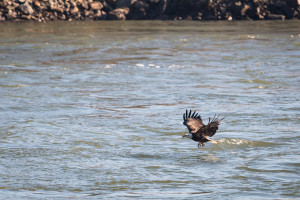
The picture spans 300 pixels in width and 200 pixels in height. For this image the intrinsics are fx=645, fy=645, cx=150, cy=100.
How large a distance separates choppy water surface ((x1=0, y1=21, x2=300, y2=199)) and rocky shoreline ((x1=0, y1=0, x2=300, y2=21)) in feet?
57.1

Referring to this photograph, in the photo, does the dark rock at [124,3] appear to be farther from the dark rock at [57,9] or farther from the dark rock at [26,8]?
the dark rock at [26,8]

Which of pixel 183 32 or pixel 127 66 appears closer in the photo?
pixel 127 66

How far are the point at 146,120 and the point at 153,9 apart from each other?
3294 cm

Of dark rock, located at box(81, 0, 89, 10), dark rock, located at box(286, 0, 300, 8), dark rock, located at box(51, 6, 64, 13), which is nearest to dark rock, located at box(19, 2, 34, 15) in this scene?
dark rock, located at box(51, 6, 64, 13)

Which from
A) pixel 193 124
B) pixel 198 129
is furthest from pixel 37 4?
pixel 198 129

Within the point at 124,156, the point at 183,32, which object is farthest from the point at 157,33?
the point at 124,156

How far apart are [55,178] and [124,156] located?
5.06ft

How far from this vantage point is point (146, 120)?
13.0 m

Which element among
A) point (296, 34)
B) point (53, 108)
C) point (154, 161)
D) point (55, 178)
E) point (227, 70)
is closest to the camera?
point (55, 178)

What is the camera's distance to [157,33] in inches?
1294

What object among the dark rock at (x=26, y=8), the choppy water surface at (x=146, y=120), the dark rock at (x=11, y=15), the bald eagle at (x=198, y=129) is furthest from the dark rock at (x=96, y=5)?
the bald eagle at (x=198, y=129)

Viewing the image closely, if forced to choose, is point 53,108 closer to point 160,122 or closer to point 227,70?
point 160,122

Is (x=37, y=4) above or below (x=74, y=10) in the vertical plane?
above

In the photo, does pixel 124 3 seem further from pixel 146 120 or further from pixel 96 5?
pixel 146 120
